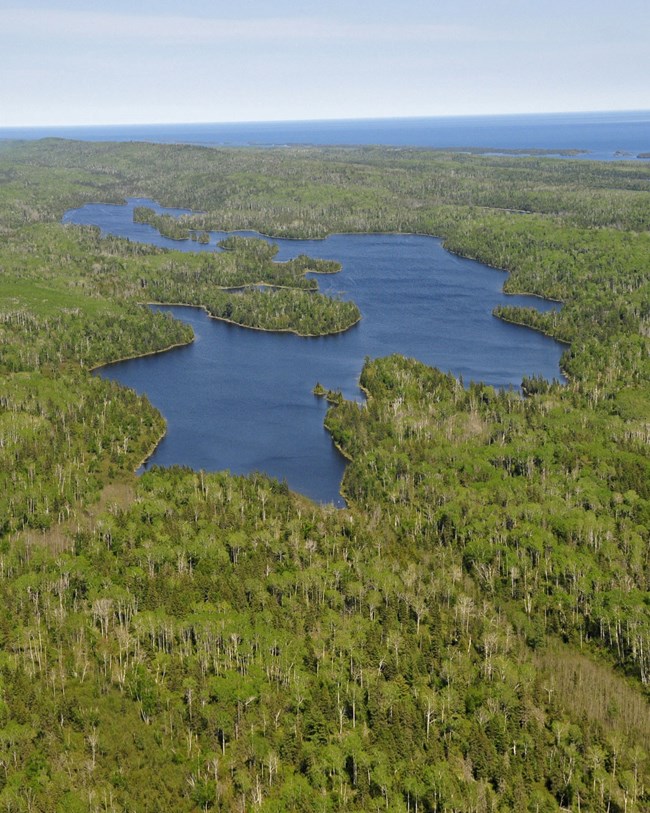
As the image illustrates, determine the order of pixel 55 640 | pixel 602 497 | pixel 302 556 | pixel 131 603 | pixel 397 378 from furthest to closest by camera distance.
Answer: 1. pixel 397 378
2. pixel 602 497
3. pixel 302 556
4. pixel 131 603
5. pixel 55 640

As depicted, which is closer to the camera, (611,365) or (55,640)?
(55,640)

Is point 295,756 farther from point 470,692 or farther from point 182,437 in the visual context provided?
point 182,437

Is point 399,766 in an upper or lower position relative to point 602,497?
lower

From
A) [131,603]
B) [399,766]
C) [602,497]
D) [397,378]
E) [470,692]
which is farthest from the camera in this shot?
[397,378]

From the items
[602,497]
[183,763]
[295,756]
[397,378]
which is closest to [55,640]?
[183,763]

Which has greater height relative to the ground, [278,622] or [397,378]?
[397,378]

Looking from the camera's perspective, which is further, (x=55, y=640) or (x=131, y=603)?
(x=131, y=603)

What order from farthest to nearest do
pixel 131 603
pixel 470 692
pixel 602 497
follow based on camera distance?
pixel 602 497 < pixel 131 603 < pixel 470 692

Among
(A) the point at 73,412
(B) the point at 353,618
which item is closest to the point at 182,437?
(A) the point at 73,412

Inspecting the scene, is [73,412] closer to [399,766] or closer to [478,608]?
[478,608]
